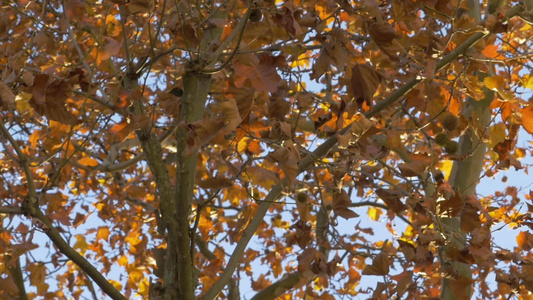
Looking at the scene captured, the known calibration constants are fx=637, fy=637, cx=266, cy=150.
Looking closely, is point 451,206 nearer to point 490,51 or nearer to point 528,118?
point 528,118

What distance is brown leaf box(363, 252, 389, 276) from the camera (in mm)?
2588

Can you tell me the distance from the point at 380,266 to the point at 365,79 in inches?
30.5

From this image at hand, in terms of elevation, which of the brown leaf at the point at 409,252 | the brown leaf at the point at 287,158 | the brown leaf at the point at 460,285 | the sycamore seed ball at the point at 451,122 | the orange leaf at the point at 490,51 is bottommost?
the brown leaf at the point at 460,285

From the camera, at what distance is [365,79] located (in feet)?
7.81

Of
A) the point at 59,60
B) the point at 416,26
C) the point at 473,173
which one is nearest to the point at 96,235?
the point at 59,60

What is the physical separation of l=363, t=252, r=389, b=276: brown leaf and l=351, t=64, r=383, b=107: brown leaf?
650 millimetres

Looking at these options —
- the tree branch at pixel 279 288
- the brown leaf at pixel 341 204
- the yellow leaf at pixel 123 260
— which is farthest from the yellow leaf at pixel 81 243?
the brown leaf at pixel 341 204

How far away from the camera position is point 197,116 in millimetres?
3057

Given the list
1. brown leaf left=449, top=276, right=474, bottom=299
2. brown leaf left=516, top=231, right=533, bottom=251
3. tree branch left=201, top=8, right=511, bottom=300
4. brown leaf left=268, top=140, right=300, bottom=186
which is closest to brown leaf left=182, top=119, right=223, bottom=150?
brown leaf left=268, top=140, right=300, bottom=186

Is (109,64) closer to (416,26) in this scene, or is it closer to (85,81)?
(85,81)

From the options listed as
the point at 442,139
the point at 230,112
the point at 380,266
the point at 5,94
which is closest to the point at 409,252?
the point at 380,266

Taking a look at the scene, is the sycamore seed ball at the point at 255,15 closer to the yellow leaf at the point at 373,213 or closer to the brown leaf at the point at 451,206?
the brown leaf at the point at 451,206

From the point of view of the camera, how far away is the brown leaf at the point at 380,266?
259cm

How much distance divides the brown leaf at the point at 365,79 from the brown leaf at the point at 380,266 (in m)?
0.65
